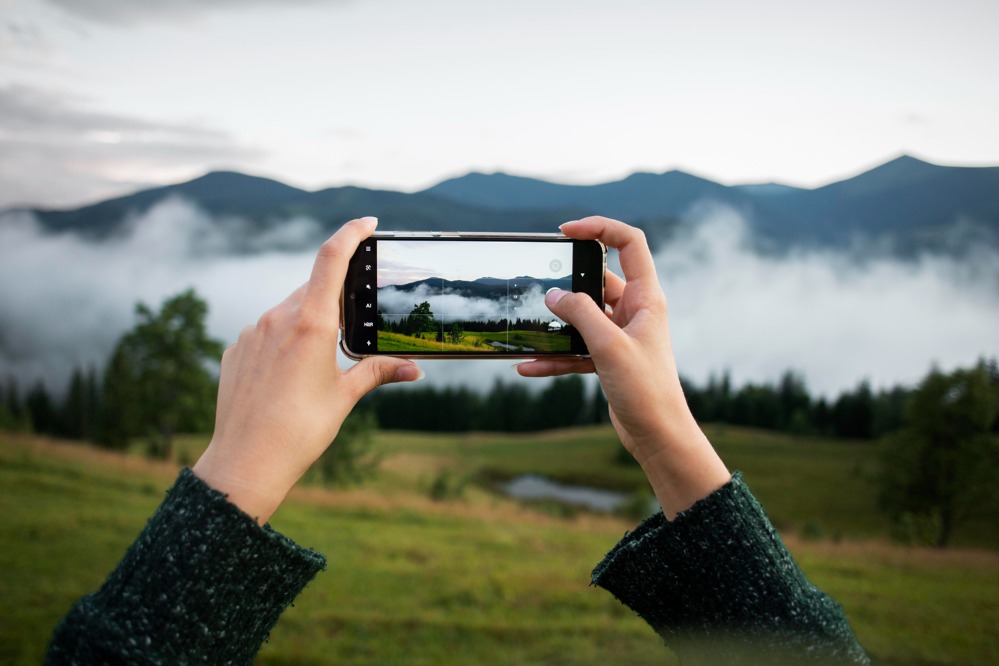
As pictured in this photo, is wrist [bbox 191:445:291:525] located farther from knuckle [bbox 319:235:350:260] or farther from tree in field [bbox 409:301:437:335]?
tree in field [bbox 409:301:437:335]

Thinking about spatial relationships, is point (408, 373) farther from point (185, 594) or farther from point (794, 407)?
point (794, 407)

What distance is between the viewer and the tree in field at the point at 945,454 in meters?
23.4

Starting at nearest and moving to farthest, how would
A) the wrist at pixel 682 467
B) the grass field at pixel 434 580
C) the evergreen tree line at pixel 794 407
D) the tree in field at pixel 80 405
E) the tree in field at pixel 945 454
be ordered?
1. the wrist at pixel 682 467
2. the grass field at pixel 434 580
3. the tree in field at pixel 945 454
4. the evergreen tree line at pixel 794 407
5. the tree in field at pixel 80 405

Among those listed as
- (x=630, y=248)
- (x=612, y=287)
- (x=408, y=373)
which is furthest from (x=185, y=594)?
(x=612, y=287)

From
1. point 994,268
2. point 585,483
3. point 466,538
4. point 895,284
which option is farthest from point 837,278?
point 466,538

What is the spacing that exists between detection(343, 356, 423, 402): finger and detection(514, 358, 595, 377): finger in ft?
1.56

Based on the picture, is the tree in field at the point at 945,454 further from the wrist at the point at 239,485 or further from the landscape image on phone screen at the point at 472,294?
the wrist at the point at 239,485

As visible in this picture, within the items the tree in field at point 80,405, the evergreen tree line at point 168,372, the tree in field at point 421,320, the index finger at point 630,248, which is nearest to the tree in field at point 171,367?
the evergreen tree line at point 168,372

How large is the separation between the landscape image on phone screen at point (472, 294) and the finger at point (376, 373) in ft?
1.41

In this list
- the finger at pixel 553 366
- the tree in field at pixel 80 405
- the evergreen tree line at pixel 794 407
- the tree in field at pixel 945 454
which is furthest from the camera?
the tree in field at pixel 80 405

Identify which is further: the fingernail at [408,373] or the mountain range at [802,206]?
the mountain range at [802,206]

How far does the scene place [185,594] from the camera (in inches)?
53.2

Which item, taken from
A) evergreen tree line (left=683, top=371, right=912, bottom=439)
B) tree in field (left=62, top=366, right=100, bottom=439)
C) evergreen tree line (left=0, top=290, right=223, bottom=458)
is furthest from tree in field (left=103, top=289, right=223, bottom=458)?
evergreen tree line (left=683, top=371, right=912, bottom=439)

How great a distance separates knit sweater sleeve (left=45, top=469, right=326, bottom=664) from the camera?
49.8 inches
